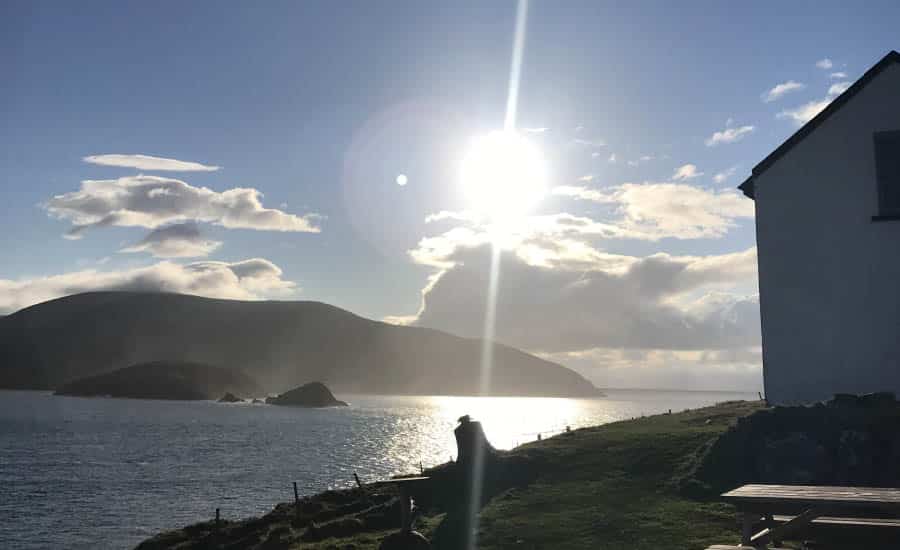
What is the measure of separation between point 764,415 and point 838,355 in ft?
12.1

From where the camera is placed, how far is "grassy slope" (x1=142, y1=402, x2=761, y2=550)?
2089cm

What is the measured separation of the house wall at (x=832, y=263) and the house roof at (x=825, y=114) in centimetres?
17

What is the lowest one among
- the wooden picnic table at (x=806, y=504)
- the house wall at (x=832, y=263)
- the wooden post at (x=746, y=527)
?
the wooden post at (x=746, y=527)

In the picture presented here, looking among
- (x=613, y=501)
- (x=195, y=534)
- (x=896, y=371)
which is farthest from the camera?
(x=195, y=534)

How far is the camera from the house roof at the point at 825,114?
90.3ft

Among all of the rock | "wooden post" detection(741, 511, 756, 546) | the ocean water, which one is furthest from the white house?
the ocean water

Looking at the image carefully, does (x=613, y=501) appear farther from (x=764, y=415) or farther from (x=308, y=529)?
(x=308, y=529)

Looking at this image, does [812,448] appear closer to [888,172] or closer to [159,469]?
[888,172]

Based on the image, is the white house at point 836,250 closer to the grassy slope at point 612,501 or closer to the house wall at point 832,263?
the house wall at point 832,263

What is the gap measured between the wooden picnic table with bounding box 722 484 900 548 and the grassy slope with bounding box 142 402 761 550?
7.19 metres

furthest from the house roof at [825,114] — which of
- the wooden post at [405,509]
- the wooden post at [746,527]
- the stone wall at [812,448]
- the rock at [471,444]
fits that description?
the wooden post at [746,527]

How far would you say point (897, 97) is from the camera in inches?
1078

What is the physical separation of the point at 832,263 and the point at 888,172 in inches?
155

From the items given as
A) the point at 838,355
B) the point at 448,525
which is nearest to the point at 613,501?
the point at 448,525
